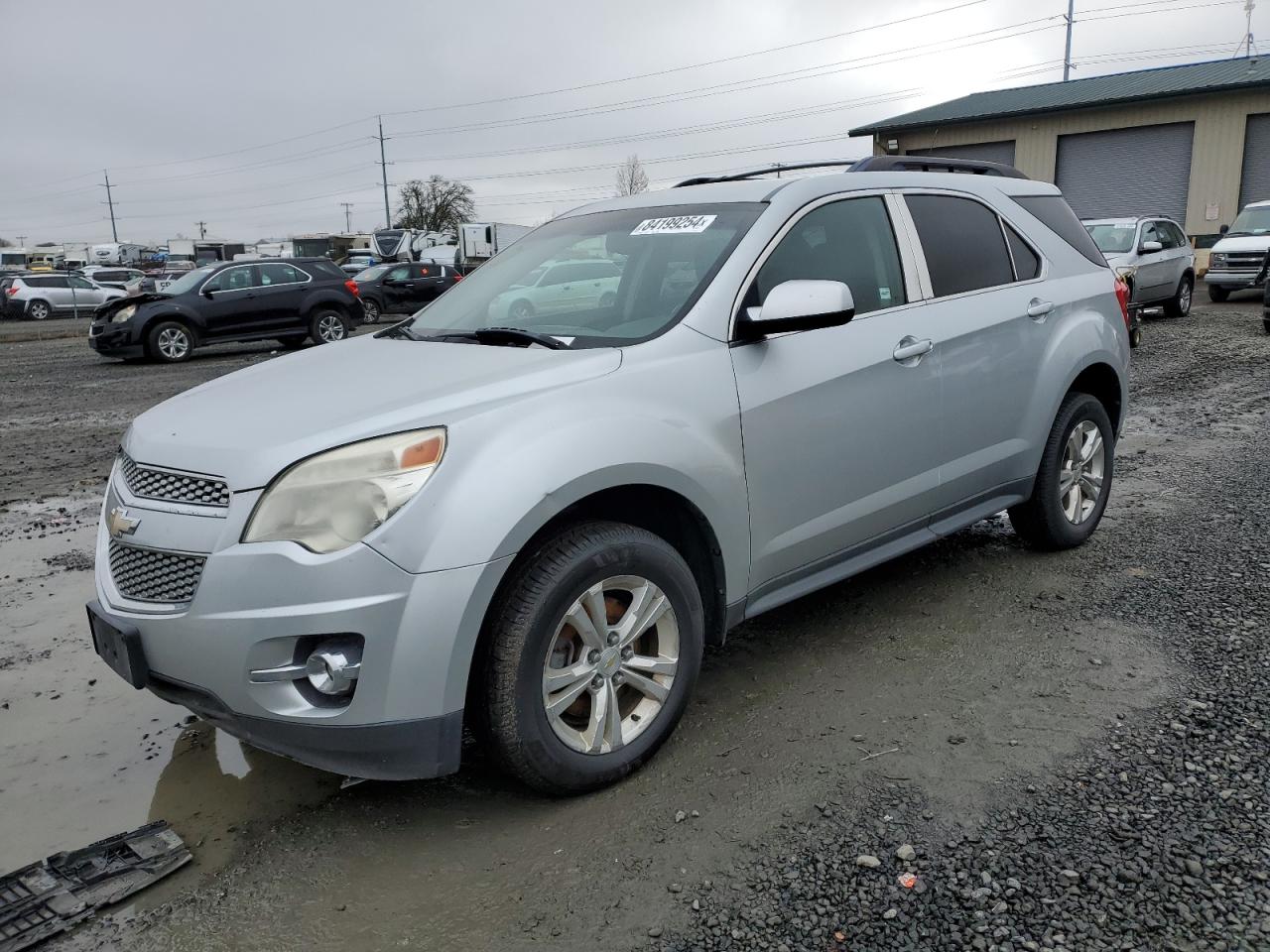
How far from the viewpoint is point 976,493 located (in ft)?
14.1

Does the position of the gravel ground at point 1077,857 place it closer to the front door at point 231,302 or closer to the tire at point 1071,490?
the tire at point 1071,490

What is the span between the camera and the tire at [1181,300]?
56.9 ft

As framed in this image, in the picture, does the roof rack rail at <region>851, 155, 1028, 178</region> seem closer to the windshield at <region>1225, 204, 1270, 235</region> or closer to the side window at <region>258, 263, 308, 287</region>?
the side window at <region>258, 263, 308, 287</region>

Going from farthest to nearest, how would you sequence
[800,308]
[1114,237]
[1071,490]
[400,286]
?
[400,286] → [1114,237] → [1071,490] → [800,308]

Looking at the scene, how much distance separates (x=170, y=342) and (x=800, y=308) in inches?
608

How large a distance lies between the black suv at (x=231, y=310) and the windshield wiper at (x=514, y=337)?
14.5 meters

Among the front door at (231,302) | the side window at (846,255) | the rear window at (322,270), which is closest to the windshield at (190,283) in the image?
the front door at (231,302)

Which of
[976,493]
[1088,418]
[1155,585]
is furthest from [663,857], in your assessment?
[1088,418]

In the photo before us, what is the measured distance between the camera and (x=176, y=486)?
110 inches

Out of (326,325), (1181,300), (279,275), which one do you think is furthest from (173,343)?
(1181,300)

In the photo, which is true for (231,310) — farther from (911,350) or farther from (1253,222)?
(1253,222)

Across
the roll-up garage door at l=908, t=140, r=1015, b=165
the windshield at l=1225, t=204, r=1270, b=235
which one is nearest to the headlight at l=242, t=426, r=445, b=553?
the windshield at l=1225, t=204, r=1270, b=235

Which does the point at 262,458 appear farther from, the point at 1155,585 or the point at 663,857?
the point at 1155,585

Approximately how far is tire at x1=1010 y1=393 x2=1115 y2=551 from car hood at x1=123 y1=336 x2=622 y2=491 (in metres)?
2.51
